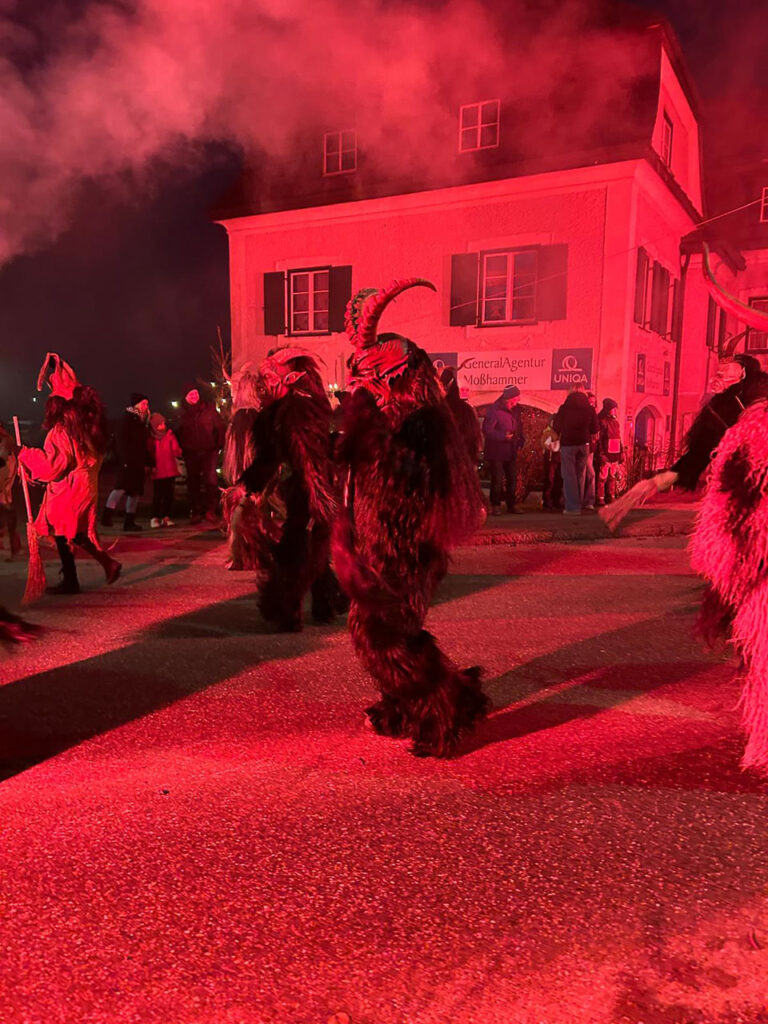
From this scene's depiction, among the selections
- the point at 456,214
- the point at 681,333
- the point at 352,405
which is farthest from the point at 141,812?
the point at 681,333

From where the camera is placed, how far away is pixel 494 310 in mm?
15578

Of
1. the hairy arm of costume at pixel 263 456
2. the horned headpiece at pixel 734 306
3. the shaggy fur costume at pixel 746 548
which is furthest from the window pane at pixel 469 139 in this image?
the shaggy fur costume at pixel 746 548

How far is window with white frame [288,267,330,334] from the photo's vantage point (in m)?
17.2

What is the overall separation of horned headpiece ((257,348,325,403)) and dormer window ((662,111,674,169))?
44.9ft

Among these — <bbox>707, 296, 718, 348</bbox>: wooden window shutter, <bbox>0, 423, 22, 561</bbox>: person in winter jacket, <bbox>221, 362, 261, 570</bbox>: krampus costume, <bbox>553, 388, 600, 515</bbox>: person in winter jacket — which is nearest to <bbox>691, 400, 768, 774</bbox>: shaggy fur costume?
<bbox>221, 362, 261, 570</bbox>: krampus costume

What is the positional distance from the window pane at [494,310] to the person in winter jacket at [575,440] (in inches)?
197

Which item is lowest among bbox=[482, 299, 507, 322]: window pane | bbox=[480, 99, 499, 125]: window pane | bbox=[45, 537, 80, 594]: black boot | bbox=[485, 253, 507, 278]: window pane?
bbox=[45, 537, 80, 594]: black boot

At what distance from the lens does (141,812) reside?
2.71 m

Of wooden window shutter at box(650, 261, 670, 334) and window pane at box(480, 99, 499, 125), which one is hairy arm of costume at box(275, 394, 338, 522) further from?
wooden window shutter at box(650, 261, 670, 334)

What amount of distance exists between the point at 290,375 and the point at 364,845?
3.03m

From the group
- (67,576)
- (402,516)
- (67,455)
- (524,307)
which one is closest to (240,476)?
(67,455)

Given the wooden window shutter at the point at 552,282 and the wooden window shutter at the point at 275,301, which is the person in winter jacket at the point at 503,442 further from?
the wooden window shutter at the point at 275,301

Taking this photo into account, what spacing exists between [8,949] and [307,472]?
3130 millimetres

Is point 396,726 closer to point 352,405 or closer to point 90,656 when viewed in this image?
point 352,405
